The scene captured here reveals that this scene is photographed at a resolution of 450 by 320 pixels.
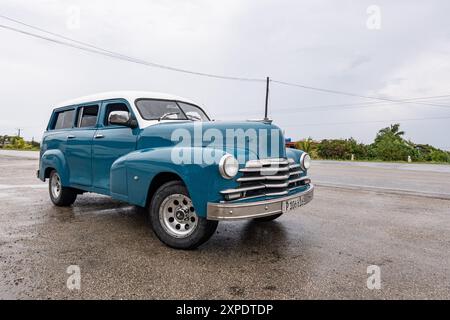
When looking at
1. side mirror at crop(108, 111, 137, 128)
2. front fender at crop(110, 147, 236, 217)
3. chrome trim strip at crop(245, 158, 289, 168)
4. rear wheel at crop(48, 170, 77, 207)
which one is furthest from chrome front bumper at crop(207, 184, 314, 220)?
rear wheel at crop(48, 170, 77, 207)

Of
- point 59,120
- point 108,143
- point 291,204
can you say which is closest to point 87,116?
point 108,143

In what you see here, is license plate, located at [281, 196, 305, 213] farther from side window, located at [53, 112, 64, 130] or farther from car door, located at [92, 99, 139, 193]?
side window, located at [53, 112, 64, 130]

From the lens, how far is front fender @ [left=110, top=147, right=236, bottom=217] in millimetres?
3389

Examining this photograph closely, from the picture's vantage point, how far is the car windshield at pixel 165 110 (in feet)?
15.7

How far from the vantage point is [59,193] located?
616 cm

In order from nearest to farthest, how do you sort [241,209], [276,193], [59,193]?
1. [241,209]
2. [276,193]
3. [59,193]

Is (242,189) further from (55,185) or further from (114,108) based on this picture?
(55,185)

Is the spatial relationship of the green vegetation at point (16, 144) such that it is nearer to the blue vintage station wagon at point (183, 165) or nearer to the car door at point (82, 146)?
the car door at point (82, 146)

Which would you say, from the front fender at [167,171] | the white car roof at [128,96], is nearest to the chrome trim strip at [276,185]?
the front fender at [167,171]

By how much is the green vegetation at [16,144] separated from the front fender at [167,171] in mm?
48821

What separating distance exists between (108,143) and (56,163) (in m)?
1.73

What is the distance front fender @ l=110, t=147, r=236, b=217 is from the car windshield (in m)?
0.76

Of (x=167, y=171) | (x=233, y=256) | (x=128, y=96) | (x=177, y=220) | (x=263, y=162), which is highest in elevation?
(x=128, y=96)
